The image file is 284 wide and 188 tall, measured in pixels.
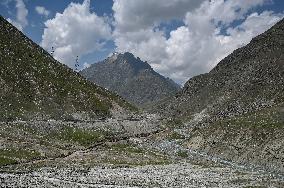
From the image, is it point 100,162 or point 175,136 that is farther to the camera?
point 175,136

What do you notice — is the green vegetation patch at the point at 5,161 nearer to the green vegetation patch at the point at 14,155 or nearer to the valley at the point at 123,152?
the green vegetation patch at the point at 14,155

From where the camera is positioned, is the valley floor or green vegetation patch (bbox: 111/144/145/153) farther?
green vegetation patch (bbox: 111/144/145/153)

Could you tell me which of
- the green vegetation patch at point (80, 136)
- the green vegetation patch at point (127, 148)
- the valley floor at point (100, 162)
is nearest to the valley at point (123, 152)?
the valley floor at point (100, 162)

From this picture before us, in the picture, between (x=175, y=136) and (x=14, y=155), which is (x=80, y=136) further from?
(x=175, y=136)

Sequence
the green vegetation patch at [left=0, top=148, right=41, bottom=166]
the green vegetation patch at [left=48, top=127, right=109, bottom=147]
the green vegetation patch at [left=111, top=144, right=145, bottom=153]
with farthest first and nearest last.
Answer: the green vegetation patch at [left=48, top=127, right=109, bottom=147], the green vegetation patch at [left=111, top=144, right=145, bottom=153], the green vegetation patch at [left=0, top=148, right=41, bottom=166]

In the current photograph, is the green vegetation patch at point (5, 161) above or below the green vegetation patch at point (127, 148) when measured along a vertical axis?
below

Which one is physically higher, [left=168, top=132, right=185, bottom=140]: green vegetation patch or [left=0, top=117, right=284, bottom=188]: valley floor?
[left=168, top=132, right=185, bottom=140]: green vegetation patch

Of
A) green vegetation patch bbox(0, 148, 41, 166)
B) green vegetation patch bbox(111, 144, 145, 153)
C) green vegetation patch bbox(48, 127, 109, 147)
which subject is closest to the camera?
green vegetation patch bbox(0, 148, 41, 166)

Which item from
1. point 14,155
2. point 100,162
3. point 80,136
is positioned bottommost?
point 100,162

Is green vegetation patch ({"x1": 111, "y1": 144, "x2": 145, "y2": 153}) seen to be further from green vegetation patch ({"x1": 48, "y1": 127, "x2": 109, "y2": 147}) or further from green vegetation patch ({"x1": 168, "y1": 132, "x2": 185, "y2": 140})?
green vegetation patch ({"x1": 168, "y1": 132, "x2": 185, "y2": 140})

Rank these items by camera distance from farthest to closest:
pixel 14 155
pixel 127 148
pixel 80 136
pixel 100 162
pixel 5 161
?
pixel 80 136 < pixel 127 148 < pixel 100 162 < pixel 14 155 < pixel 5 161

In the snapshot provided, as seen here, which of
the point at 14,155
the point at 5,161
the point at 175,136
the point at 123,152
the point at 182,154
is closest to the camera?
the point at 5,161

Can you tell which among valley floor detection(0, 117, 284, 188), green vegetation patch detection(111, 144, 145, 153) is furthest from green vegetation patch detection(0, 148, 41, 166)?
green vegetation patch detection(111, 144, 145, 153)

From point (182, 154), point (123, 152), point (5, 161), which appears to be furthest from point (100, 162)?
point (182, 154)
